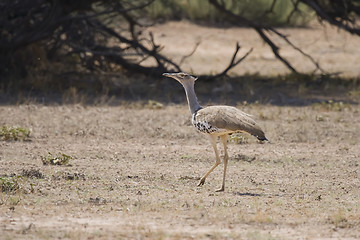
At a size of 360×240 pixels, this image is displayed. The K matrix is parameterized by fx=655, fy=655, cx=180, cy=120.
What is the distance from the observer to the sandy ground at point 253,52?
17261mm

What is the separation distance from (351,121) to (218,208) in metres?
5.62

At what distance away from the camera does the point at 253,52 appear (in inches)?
819

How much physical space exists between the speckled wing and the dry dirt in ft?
2.14

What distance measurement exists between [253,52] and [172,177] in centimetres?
1402

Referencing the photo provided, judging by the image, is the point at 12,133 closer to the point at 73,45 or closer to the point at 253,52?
the point at 73,45

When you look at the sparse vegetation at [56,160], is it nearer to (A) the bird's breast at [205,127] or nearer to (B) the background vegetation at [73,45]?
(A) the bird's breast at [205,127]

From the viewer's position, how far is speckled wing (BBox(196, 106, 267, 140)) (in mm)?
6414

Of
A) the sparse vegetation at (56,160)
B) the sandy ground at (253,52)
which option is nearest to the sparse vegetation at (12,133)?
the sparse vegetation at (56,160)

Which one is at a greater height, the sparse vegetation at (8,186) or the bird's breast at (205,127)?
the bird's breast at (205,127)

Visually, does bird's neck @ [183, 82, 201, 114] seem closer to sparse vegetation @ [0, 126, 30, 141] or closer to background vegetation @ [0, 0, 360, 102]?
sparse vegetation @ [0, 126, 30, 141]

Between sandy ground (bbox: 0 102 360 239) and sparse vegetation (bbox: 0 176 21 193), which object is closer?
sandy ground (bbox: 0 102 360 239)

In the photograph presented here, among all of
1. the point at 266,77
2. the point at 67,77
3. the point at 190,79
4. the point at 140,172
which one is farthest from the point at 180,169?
the point at 266,77

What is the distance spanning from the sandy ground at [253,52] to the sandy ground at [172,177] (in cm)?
555

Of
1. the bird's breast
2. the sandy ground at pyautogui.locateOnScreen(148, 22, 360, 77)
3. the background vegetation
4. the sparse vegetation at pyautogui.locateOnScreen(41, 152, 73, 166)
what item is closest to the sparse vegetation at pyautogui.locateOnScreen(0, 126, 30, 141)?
the sparse vegetation at pyautogui.locateOnScreen(41, 152, 73, 166)
